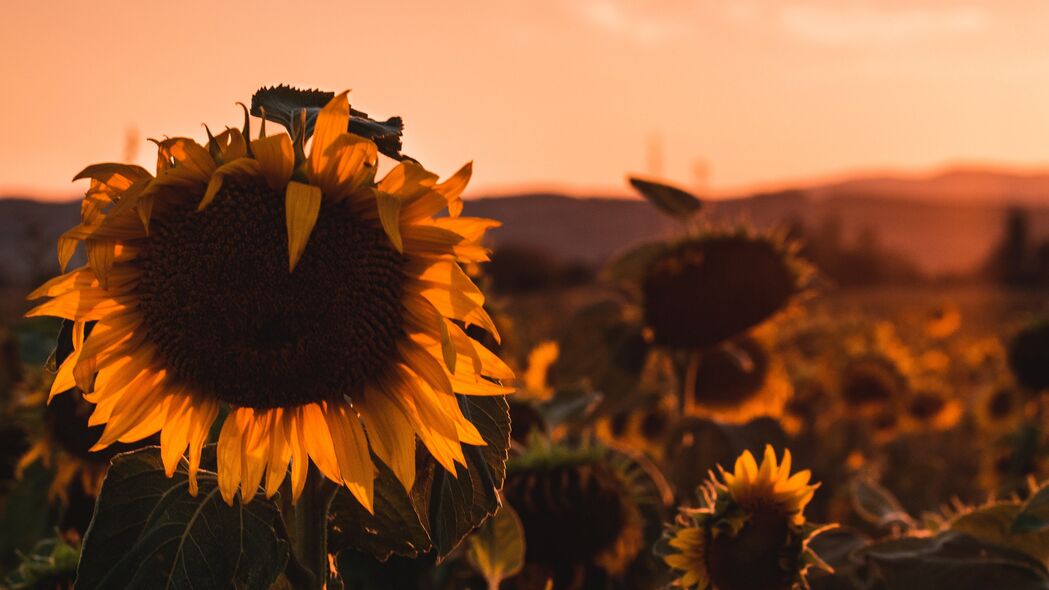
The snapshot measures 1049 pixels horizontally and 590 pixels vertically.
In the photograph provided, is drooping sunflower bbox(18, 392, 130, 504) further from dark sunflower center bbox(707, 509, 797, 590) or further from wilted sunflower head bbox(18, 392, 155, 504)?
dark sunflower center bbox(707, 509, 797, 590)

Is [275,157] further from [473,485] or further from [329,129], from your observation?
[473,485]

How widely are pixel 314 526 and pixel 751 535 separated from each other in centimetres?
67

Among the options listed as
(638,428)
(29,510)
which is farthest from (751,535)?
(638,428)

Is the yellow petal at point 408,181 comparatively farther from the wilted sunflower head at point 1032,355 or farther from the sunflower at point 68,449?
the wilted sunflower head at point 1032,355

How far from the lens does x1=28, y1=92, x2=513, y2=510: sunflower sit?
50.3 inches

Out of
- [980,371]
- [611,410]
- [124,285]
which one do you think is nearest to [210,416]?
[124,285]

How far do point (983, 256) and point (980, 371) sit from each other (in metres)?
32.0

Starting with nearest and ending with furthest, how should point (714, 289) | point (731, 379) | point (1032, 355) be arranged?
1. point (714, 289)
2. point (731, 379)
3. point (1032, 355)

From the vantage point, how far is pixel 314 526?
1.40 m

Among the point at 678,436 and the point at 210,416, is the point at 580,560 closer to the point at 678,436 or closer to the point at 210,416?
the point at 678,436

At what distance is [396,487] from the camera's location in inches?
57.6

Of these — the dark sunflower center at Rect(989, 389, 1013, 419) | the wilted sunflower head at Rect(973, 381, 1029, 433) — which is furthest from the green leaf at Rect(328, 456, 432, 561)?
the dark sunflower center at Rect(989, 389, 1013, 419)

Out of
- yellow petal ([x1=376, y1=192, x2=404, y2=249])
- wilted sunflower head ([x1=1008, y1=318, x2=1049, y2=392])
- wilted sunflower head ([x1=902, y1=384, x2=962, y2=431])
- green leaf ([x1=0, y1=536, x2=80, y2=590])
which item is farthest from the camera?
wilted sunflower head ([x1=902, y1=384, x2=962, y2=431])

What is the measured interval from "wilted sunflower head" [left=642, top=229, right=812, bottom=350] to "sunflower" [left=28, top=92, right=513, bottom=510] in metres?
1.80
